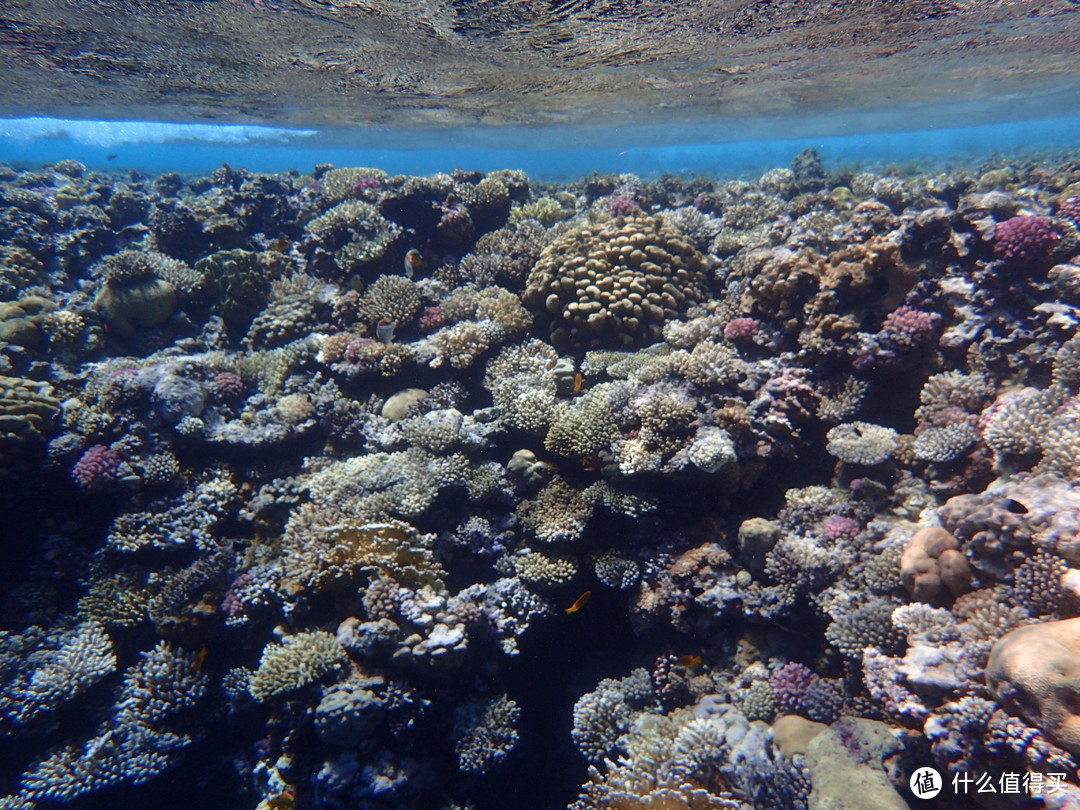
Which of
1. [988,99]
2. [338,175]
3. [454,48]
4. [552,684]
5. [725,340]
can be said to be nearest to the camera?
[552,684]

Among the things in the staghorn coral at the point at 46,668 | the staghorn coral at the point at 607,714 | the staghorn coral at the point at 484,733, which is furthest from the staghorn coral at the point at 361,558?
the staghorn coral at the point at 46,668

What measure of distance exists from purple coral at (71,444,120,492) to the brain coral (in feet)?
21.3

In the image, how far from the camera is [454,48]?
45.2 ft

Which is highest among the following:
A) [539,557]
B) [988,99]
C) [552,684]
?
[988,99]

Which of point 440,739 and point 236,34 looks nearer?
point 440,739

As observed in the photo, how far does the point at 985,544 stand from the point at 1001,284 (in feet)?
12.3

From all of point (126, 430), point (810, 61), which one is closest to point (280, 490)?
point (126, 430)

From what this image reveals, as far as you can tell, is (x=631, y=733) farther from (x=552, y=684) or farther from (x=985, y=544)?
(x=985, y=544)

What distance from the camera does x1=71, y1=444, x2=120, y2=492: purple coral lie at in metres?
6.55

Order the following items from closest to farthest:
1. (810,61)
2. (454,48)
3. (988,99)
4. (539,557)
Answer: (539,557)
(454,48)
(810,61)
(988,99)

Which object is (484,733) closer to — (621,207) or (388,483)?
(388,483)

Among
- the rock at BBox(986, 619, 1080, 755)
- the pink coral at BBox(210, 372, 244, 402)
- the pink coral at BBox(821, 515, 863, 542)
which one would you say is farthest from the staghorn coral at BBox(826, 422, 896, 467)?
the pink coral at BBox(210, 372, 244, 402)

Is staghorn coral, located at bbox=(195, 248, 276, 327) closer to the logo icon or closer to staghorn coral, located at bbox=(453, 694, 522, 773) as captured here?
staghorn coral, located at bbox=(453, 694, 522, 773)

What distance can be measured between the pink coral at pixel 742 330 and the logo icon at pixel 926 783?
4.76 meters
